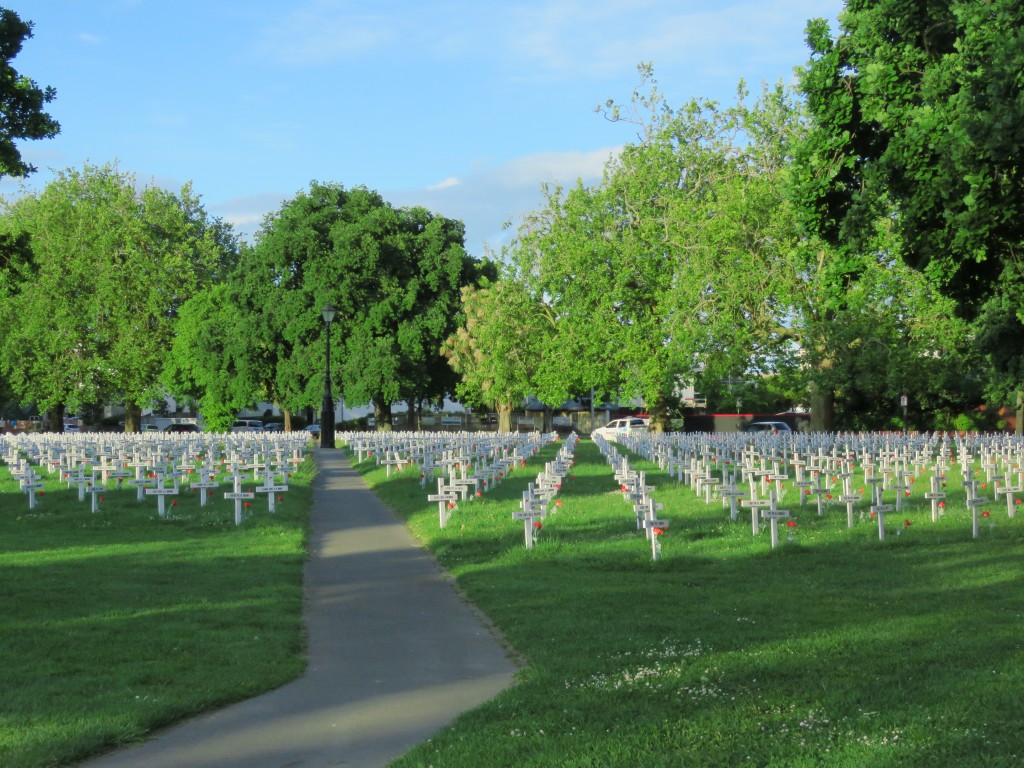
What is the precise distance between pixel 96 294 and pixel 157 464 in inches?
1572

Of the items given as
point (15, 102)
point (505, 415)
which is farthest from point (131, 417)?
point (15, 102)

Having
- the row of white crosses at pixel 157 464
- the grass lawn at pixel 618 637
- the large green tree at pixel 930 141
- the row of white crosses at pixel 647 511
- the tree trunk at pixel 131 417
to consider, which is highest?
the large green tree at pixel 930 141

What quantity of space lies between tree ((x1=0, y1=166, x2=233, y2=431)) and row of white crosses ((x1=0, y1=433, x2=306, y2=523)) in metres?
23.7

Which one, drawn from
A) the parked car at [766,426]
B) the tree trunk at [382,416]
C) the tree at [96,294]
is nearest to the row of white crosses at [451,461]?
the tree trunk at [382,416]

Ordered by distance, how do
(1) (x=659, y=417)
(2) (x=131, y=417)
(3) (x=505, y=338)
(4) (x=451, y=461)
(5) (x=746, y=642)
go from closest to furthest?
(5) (x=746, y=642) < (4) (x=451, y=461) < (1) (x=659, y=417) < (3) (x=505, y=338) < (2) (x=131, y=417)

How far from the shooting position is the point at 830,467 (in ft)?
83.5

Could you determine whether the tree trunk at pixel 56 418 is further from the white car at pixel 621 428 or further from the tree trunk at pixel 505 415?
the white car at pixel 621 428

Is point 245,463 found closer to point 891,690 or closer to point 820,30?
point 820,30

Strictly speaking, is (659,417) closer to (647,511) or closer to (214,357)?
(214,357)

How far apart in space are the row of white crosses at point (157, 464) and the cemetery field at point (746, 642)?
582 cm

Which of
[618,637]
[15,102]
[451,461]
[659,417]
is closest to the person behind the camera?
[618,637]

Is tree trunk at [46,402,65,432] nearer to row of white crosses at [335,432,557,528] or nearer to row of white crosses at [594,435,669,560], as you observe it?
row of white crosses at [335,432,557,528]

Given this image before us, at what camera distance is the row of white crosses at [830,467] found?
1703 centimetres

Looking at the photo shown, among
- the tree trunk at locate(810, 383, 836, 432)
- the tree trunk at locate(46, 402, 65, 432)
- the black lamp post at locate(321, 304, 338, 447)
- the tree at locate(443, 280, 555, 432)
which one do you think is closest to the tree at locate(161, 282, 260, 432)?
the tree trunk at locate(46, 402, 65, 432)
